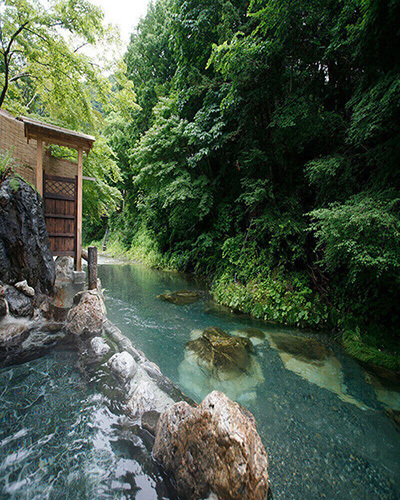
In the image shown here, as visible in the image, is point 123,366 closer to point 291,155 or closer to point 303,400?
point 303,400

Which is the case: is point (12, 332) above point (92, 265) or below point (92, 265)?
below

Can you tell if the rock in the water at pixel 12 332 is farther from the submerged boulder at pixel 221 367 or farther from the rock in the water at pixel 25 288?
the submerged boulder at pixel 221 367

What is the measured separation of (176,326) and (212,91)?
8.49 meters

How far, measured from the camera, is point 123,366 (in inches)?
140

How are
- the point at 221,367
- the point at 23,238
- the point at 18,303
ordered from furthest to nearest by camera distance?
the point at 23,238, the point at 18,303, the point at 221,367

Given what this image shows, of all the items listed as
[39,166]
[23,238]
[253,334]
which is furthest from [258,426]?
[39,166]

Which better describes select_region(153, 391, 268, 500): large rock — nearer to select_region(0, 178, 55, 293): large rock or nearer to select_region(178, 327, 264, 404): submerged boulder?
select_region(178, 327, 264, 404): submerged boulder

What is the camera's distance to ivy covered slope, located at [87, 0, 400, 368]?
142 inches

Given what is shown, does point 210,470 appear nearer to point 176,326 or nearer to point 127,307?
point 176,326

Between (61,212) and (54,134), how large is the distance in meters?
1.93

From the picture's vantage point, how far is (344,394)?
3467 millimetres

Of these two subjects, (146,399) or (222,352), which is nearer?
(146,399)

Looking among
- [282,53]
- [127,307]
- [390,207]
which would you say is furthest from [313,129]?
[127,307]

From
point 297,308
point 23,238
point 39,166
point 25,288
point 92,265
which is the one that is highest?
point 39,166
